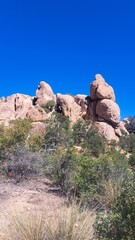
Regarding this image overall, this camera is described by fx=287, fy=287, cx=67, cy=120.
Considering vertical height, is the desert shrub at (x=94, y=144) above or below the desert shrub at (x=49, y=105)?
below

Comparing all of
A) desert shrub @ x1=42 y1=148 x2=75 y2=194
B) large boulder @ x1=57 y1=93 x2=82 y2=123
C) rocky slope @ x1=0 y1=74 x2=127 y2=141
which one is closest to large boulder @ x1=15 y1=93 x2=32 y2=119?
rocky slope @ x1=0 y1=74 x2=127 y2=141

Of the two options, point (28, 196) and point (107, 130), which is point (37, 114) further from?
point (28, 196)

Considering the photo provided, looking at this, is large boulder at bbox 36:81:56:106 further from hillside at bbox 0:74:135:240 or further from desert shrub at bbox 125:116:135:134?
hillside at bbox 0:74:135:240

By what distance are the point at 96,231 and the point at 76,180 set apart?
4.37 metres

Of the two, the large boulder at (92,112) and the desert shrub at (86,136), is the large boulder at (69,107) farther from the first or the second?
the desert shrub at (86,136)

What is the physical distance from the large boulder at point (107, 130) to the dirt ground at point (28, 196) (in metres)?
24.0

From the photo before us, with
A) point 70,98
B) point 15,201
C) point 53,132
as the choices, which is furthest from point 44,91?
point 15,201

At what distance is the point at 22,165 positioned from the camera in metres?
9.91

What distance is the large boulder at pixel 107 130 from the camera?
1314 inches

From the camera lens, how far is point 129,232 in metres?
3.20

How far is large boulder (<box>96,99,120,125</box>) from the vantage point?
3578cm

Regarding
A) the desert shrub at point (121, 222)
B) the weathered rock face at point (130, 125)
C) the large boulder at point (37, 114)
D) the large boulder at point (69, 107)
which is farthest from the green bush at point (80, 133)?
the desert shrub at point (121, 222)

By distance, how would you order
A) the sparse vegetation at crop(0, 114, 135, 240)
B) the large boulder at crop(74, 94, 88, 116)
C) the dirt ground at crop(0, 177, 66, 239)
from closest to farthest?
1. the sparse vegetation at crop(0, 114, 135, 240)
2. the dirt ground at crop(0, 177, 66, 239)
3. the large boulder at crop(74, 94, 88, 116)

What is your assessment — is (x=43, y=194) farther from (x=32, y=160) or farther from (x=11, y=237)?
(x=11, y=237)
